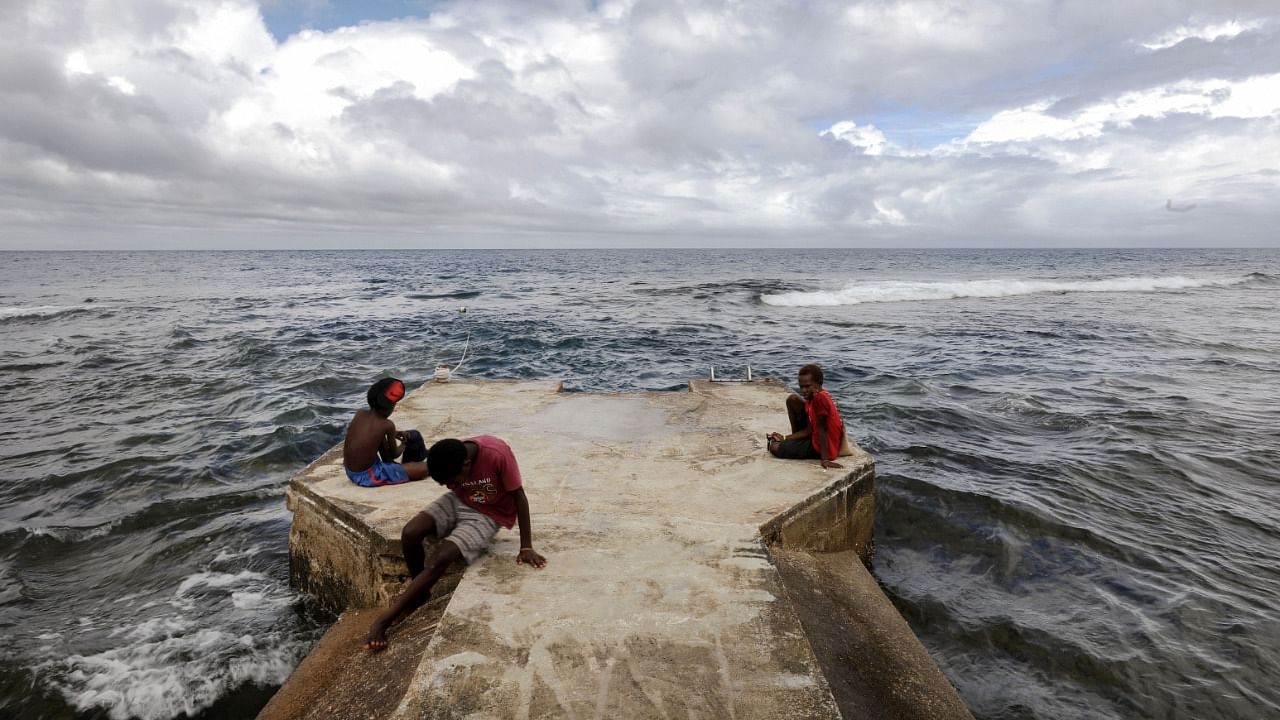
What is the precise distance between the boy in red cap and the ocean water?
3.73ft

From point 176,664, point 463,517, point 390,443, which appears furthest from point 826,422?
point 176,664

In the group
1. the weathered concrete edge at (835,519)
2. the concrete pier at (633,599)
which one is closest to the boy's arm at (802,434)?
the concrete pier at (633,599)

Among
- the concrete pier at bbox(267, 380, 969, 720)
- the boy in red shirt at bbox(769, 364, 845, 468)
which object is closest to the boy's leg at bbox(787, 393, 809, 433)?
the boy in red shirt at bbox(769, 364, 845, 468)

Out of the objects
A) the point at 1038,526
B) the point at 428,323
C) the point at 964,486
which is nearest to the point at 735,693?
the point at 1038,526

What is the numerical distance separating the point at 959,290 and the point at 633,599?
37258 millimetres

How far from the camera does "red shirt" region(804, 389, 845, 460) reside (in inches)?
208

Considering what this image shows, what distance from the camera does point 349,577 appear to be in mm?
4457

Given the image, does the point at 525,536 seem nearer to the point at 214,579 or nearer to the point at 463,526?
the point at 463,526

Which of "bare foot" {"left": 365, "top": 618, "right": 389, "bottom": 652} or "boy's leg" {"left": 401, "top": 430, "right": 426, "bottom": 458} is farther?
"boy's leg" {"left": 401, "top": 430, "right": 426, "bottom": 458}

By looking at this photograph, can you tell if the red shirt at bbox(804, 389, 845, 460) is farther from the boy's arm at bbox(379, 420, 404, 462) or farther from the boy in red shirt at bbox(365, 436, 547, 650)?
the boy's arm at bbox(379, 420, 404, 462)

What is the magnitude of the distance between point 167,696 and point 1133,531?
8153 mm

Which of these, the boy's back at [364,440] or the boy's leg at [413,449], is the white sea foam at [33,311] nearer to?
the boy's leg at [413,449]

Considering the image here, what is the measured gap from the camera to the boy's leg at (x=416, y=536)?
3754 millimetres

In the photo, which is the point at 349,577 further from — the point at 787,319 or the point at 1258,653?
the point at 787,319
